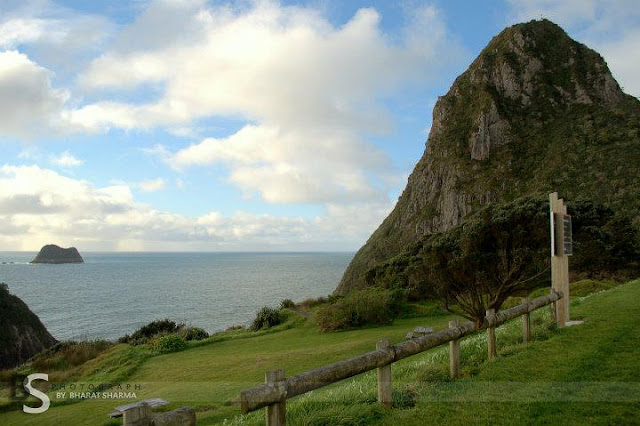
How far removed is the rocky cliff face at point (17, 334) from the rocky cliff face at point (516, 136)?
42.5 m

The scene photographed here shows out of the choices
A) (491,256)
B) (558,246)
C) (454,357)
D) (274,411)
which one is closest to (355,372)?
(274,411)

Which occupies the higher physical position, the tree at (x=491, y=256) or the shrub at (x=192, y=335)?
the tree at (x=491, y=256)

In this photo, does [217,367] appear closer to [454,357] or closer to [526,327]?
[526,327]

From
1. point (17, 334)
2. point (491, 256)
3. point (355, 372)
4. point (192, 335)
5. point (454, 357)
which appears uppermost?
point (491, 256)

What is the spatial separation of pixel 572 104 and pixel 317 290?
59.2 m

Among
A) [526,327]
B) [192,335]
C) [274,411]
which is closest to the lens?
[274,411]

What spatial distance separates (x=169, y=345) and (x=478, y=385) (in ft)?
66.0

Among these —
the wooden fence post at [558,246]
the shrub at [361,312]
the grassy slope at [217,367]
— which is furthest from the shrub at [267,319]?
the wooden fence post at [558,246]

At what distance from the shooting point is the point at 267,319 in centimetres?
3067

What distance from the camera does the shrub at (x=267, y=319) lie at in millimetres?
30438

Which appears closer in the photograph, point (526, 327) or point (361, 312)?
point (526, 327)

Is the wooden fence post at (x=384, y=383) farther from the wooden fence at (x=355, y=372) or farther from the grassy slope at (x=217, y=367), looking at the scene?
the grassy slope at (x=217, y=367)

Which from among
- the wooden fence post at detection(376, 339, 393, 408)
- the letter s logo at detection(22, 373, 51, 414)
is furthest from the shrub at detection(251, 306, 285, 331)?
the wooden fence post at detection(376, 339, 393, 408)

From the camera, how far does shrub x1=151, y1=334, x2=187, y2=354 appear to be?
2364 cm
